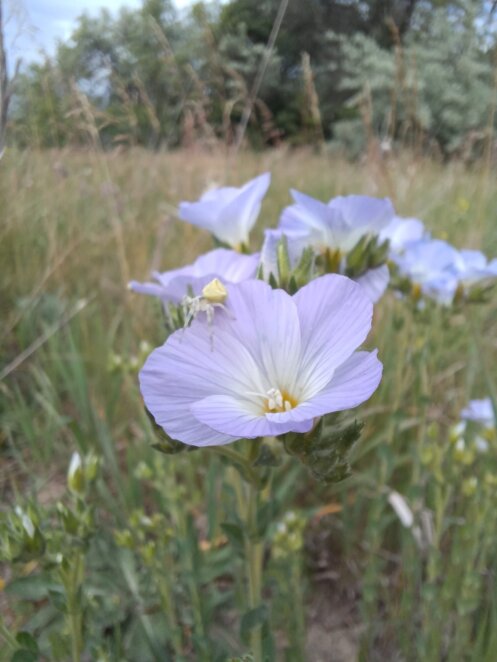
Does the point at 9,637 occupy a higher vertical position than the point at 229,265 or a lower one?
lower

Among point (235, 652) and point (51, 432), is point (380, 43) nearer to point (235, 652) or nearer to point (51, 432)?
point (51, 432)

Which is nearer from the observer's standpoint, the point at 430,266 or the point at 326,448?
the point at 326,448

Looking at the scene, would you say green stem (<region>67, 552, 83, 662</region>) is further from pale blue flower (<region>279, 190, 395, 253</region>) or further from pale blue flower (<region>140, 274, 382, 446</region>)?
pale blue flower (<region>279, 190, 395, 253</region>)

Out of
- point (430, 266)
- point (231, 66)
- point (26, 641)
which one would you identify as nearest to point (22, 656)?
point (26, 641)

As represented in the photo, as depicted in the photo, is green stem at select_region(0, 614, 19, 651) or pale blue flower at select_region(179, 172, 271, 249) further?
pale blue flower at select_region(179, 172, 271, 249)

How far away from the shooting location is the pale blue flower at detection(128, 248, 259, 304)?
805mm

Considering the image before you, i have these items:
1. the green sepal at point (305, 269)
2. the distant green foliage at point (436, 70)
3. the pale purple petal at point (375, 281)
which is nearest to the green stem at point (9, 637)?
the green sepal at point (305, 269)

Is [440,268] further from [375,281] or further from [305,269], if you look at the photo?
[305,269]

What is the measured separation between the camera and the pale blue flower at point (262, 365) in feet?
1.89

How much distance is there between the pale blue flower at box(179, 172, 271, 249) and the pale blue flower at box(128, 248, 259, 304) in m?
0.14

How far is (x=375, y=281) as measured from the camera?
0.97 meters

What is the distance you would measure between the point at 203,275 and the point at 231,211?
22cm

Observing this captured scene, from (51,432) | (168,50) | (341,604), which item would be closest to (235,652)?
(341,604)

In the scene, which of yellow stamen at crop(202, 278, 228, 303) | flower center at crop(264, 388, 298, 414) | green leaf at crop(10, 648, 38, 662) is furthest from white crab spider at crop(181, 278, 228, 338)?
green leaf at crop(10, 648, 38, 662)
